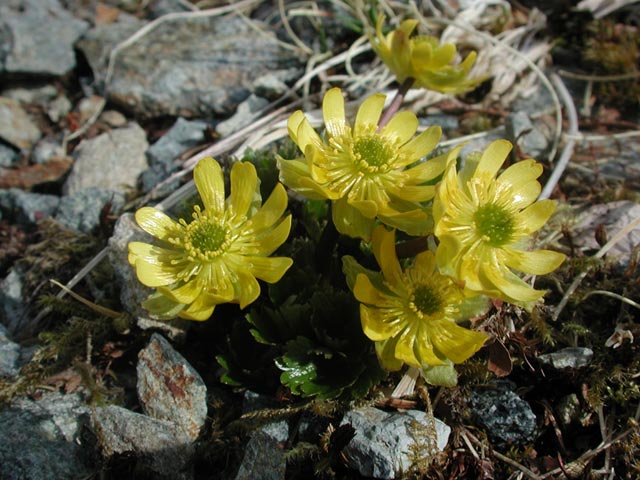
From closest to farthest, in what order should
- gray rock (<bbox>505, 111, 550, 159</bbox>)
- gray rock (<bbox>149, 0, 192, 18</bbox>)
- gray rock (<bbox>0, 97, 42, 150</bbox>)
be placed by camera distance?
gray rock (<bbox>505, 111, 550, 159</bbox>), gray rock (<bbox>0, 97, 42, 150</bbox>), gray rock (<bbox>149, 0, 192, 18</bbox>)

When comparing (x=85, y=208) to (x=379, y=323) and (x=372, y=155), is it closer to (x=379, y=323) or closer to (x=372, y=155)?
(x=372, y=155)

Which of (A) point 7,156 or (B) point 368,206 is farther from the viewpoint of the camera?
(A) point 7,156

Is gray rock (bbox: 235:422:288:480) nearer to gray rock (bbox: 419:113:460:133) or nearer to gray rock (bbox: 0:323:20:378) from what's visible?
gray rock (bbox: 0:323:20:378)

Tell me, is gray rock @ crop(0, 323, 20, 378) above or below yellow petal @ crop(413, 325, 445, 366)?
below

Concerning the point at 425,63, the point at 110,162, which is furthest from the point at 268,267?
the point at 110,162

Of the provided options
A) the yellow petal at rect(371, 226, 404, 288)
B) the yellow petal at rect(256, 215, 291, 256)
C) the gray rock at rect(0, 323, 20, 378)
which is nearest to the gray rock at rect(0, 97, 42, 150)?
the gray rock at rect(0, 323, 20, 378)

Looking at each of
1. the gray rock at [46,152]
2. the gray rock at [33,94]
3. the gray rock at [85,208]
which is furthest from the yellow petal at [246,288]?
the gray rock at [33,94]

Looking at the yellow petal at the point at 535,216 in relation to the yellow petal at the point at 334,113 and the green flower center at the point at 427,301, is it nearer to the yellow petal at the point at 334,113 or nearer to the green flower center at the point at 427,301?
the green flower center at the point at 427,301
